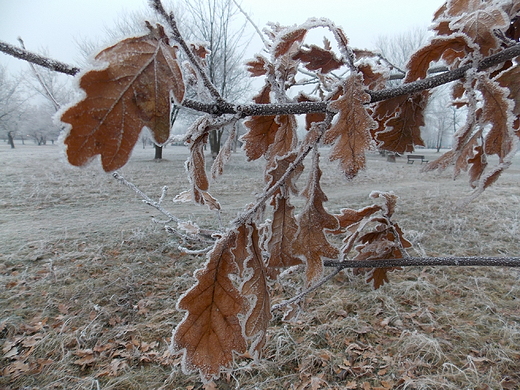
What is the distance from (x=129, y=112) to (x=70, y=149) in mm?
77

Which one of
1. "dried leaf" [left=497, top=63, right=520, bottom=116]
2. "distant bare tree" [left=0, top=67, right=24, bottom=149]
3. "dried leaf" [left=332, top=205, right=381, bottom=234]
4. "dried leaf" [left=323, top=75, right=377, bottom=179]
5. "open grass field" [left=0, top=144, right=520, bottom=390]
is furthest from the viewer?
"distant bare tree" [left=0, top=67, right=24, bottom=149]

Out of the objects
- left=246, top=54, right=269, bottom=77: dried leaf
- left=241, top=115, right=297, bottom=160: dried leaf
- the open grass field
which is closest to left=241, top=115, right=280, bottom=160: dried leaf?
left=241, top=115, right=297, bottom=160: dried leaf

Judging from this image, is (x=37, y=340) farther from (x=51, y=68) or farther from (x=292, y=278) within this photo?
(x=51, y=68)

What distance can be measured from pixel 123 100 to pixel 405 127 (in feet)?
2.26

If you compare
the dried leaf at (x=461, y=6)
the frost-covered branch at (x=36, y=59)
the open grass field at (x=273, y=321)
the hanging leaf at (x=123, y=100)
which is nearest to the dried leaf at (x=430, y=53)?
the dried leaf at (x=461, y=6)

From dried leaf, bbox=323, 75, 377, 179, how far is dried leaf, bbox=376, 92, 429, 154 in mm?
299

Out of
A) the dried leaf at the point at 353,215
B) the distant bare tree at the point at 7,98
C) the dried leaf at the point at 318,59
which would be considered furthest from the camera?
the distant bare tree at the point at 7,98

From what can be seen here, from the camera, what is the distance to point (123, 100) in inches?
14.4

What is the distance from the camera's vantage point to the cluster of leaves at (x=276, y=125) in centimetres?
37

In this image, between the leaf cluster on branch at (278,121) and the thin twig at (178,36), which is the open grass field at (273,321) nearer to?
the leaf cluster on branch at (278,121)

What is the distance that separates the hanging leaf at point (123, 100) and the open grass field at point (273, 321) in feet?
4.39

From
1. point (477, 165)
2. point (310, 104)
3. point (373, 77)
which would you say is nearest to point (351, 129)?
point (310, 104)

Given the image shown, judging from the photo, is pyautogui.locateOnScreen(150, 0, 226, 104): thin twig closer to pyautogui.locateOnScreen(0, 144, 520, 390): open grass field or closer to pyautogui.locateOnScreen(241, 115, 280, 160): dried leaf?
pyautogui.locateOnScreen(241, 115, 280, 160): dried leaf

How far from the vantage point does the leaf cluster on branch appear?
1.22ft
